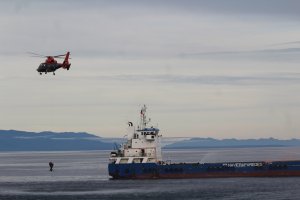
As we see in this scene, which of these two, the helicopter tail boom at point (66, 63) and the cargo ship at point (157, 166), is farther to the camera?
the cargo ship at point (157, 166)

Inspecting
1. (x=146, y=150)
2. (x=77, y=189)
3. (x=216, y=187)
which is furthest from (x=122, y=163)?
(x=216, y=187)

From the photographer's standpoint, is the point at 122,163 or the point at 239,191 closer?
the point at 239,191

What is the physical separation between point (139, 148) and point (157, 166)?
4269mm

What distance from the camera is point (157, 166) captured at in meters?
112

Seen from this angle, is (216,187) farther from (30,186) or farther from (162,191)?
(30,186)

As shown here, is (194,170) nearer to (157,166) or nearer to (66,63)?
(157,166)

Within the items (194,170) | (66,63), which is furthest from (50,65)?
(194,170)

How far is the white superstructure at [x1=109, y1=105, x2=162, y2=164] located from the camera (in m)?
113

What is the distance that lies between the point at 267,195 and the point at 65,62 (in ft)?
103

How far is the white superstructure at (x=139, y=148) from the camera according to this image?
113 meters

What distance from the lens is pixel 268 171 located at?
110 meters

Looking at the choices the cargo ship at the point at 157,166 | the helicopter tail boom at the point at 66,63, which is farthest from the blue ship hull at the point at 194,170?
the helicopter tail boom at the point at 66,63

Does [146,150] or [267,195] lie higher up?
[146,150]

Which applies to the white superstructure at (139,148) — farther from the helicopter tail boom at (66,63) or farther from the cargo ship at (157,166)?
the helicopter tail boom at (66,63)
